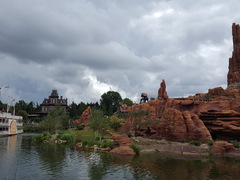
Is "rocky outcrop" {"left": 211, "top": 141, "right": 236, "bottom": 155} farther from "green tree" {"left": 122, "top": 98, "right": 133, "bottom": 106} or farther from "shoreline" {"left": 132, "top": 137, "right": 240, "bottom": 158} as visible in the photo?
"green tree" {"left": 122, "top": 98, "right": 133, "bottom": 106}

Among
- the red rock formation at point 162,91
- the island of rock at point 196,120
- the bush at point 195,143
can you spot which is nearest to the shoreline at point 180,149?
the bush at point 195,143

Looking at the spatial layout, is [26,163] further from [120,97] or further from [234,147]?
[120,97]

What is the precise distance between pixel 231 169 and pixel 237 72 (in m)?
57.1

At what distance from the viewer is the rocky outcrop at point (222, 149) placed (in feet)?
149

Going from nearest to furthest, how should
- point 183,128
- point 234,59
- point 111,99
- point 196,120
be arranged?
point 183,128, point 196,120, point 234,59, point 111,99

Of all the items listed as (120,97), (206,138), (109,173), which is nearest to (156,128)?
(206,138)

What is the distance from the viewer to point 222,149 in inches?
1794

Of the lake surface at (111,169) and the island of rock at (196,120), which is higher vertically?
the island of rock at (196,120)

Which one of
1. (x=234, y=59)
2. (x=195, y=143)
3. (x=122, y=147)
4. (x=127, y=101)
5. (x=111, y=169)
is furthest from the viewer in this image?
(x=127, y=101)

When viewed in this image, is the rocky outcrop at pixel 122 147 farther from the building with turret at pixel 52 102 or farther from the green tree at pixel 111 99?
the building with turret at pixel 52 102

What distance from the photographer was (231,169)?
107 feet

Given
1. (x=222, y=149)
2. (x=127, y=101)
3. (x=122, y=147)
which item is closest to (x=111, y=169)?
(x=122, y=147)

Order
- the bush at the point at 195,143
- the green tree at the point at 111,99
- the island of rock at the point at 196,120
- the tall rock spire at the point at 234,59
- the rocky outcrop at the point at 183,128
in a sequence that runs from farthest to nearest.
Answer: the green tree at the point at 111,99 → the tall rock spire at the point at 234,59 → the island of rock at the point at 196,120 → the rocky outcrop at the point at 183,128 → the bush at the point at 195,143

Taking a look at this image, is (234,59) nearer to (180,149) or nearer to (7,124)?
(180,149)
